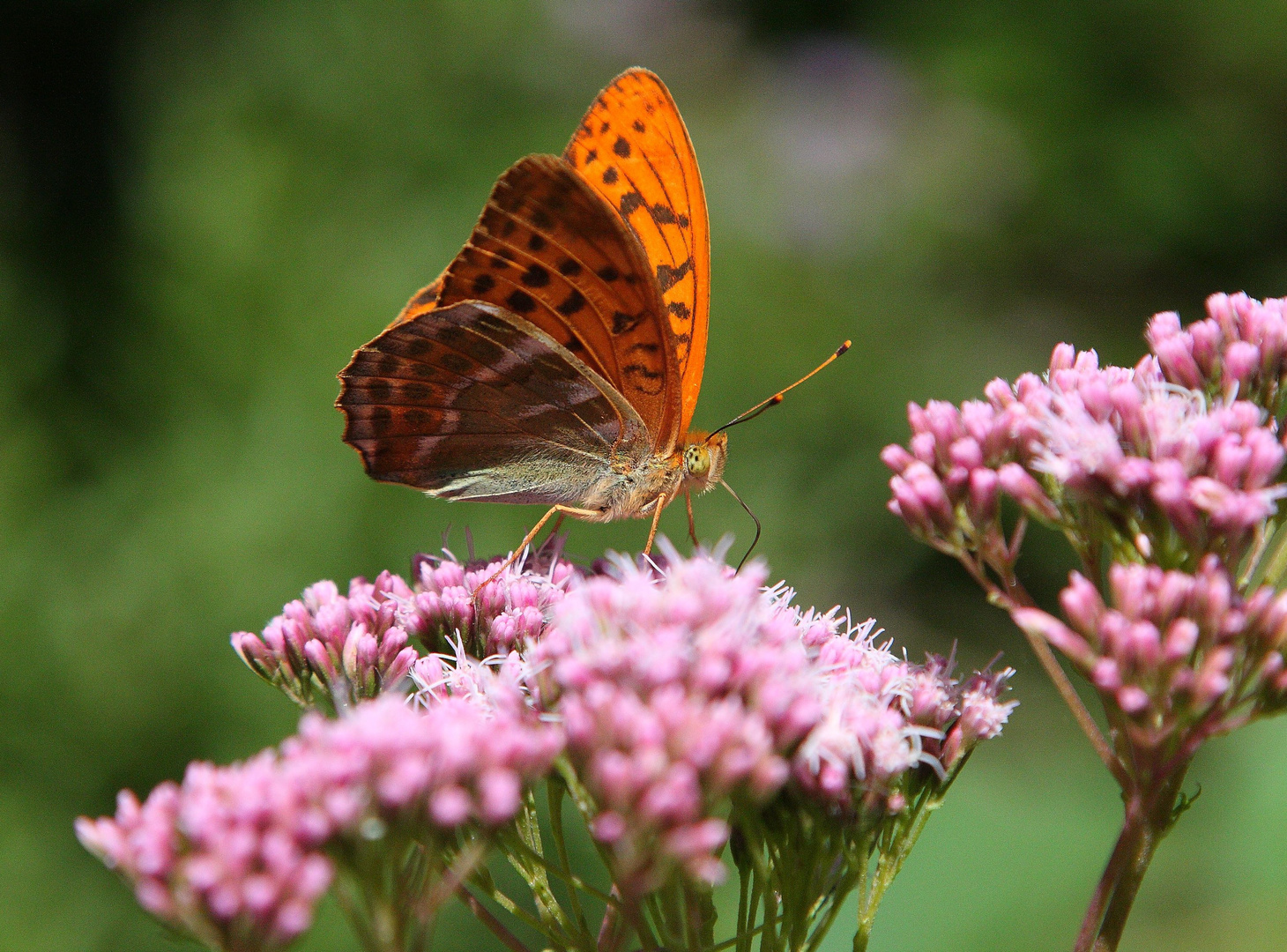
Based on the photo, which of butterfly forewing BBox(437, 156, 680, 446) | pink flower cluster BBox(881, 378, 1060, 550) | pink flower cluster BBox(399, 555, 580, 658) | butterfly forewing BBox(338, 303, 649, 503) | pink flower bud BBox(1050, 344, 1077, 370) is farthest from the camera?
butterfly forewing BBox(338, 303, 649, 503)

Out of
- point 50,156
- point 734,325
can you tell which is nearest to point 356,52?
point 50,156

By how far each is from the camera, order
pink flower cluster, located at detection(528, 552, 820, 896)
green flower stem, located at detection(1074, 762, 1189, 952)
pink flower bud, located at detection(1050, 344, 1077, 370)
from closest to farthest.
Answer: pink flower cluster, located at detection(528, 552, 820, 896), green flower stem, located at detection(1074, 762, 1189, 952), pink flower bud, located at detection(1050, 344, 1077, 370)

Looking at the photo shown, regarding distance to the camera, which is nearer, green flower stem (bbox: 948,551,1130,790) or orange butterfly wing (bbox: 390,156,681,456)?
green flower stem (bbox: 948,551,1130,790)

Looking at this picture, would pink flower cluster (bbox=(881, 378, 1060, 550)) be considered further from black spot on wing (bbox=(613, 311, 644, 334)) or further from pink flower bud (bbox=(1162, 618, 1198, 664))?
black spot on wing (bbox=(613, 311, 644, 334))

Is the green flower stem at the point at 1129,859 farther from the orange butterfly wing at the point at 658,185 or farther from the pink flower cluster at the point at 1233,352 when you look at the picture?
the orange butterfly wing at the point at 658,185

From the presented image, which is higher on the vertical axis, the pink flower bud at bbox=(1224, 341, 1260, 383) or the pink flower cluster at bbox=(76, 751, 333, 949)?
the pink flower bud at bbox=(1224, 341, 1260, 383)

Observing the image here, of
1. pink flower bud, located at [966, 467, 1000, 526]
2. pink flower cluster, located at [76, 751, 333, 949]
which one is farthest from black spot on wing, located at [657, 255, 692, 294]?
pink flower cluster, located at [76, 751, 333, 949]

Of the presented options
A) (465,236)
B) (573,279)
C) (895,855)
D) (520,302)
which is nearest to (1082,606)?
(895,855)
